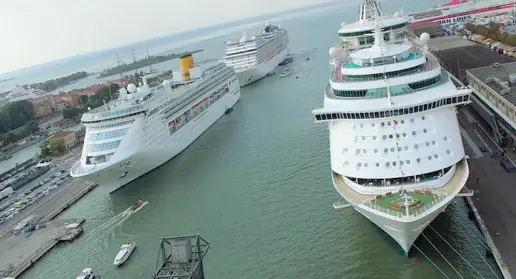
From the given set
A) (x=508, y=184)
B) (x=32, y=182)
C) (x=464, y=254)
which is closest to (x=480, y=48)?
(x=508, y=184)

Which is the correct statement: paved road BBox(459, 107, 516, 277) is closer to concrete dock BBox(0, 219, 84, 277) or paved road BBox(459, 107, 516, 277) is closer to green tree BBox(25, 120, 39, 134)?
concrete dock BBox(0, 219, 84, 277)

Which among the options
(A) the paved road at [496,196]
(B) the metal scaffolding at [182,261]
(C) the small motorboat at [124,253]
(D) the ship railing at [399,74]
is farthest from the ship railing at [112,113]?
(A) the paved road at [496,196]

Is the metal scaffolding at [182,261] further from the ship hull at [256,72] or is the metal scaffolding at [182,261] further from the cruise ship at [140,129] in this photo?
the ship hull at [256,72]

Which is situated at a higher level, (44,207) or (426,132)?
(426,132)

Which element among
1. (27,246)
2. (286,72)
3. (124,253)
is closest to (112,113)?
(27,246)

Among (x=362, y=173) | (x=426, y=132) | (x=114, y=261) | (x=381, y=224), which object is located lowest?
(x=114, y=261)

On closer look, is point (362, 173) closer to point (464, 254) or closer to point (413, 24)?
point (464, 254)

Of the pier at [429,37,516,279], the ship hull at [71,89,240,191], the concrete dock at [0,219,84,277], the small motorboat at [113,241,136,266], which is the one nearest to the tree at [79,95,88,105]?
the ship hull at [71,89,240,191]
